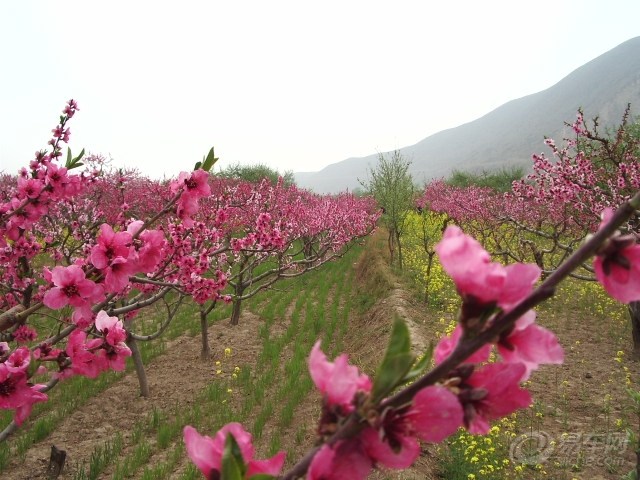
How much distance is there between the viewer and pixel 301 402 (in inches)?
226

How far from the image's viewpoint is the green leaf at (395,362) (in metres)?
0.51

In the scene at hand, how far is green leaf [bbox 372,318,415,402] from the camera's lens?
0.51 metres

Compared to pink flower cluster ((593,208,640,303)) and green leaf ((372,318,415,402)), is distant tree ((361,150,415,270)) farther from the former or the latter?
green leaf ((372,318,415,402))

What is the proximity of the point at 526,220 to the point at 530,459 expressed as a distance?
39.2 feet

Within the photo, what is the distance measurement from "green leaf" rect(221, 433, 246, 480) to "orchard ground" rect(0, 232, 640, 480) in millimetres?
3639

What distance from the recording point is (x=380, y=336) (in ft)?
23.9

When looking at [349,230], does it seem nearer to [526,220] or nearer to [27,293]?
[526,220]

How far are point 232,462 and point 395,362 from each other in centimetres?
27

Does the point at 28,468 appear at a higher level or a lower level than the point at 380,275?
higher

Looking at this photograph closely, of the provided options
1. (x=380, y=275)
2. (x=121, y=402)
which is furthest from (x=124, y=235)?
(x=380, y=275)

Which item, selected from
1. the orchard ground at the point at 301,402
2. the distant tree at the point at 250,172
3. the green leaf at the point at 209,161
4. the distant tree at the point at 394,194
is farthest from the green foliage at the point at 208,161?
the distant tree at the point at 250,172

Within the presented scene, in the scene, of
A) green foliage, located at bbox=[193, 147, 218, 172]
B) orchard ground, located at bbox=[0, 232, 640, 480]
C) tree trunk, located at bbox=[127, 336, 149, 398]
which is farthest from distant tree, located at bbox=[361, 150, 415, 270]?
green foliage, located at bbox=[193, 147, 218, 172]

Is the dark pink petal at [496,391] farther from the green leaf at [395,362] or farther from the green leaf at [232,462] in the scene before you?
the green leaf at [232,462]

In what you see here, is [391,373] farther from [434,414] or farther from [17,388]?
[17,388]
